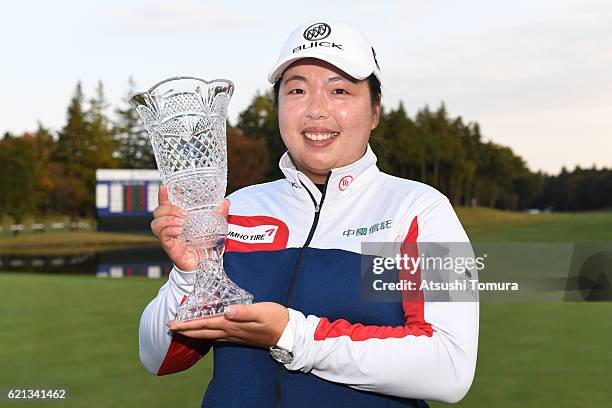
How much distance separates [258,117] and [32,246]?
3228 centimetres

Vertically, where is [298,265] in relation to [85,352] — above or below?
above

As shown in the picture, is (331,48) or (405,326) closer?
(405,326)

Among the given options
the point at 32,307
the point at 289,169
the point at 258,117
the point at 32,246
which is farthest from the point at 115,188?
the point at 289,169

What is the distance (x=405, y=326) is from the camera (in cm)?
221

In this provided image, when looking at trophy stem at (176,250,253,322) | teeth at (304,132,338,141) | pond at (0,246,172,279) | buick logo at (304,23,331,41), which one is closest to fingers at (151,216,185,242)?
trophy stem at (176,250,253,322)

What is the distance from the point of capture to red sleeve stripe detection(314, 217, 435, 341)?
2113 mm

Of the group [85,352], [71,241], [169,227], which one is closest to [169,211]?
[169,227]

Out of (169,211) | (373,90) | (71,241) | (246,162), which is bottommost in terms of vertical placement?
(71,241)

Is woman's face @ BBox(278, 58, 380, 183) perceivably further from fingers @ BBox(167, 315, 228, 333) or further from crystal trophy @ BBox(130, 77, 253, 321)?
fingers @ BBox(167, 315, 228, 333)

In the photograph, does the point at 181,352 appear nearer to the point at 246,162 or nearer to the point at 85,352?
the point at 85,352

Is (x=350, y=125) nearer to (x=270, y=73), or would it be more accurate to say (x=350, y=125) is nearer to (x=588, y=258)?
(x=270, y=73)

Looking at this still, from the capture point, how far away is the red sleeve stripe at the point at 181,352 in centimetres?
249

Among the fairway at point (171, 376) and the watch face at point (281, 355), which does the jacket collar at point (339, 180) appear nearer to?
the watch face at point (281, 355)

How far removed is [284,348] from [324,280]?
0.31 metres
